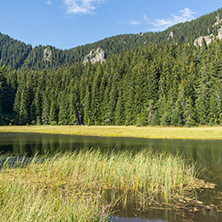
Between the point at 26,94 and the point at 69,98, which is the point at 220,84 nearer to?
the point at 69,98

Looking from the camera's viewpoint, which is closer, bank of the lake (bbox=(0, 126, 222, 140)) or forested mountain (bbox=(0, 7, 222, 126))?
bank of the lake (bbox=(0, 126, 222, 140))

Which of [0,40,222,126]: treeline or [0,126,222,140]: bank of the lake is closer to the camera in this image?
[0,126,222,140]: bank of the lake

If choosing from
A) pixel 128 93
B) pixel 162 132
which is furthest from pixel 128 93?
pixel 162 132

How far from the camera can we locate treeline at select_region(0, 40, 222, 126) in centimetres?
7931

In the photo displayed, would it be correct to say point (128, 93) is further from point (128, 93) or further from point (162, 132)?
point (162, 132)

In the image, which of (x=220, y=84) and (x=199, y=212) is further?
(x=220, y=84)

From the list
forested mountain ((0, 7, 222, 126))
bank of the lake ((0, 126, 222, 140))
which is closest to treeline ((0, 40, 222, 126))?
forested mountain ((0, 7, 222, 126))

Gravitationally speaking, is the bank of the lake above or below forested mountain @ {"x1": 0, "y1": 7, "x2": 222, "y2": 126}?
below

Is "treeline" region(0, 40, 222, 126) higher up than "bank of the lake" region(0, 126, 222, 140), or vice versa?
"treeline" region(0, 40, 222, 126)

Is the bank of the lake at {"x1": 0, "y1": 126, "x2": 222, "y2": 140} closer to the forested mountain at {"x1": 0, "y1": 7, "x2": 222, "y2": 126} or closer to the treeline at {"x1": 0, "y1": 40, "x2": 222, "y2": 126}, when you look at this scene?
the treeline at {"x1": 0, "y1": 40, "x2": 222, "y2": 126}

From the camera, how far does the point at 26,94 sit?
364 feet

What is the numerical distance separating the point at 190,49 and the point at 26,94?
86.5 meters

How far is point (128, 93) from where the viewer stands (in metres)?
97.9

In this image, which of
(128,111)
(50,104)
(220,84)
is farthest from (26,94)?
(220,84)
